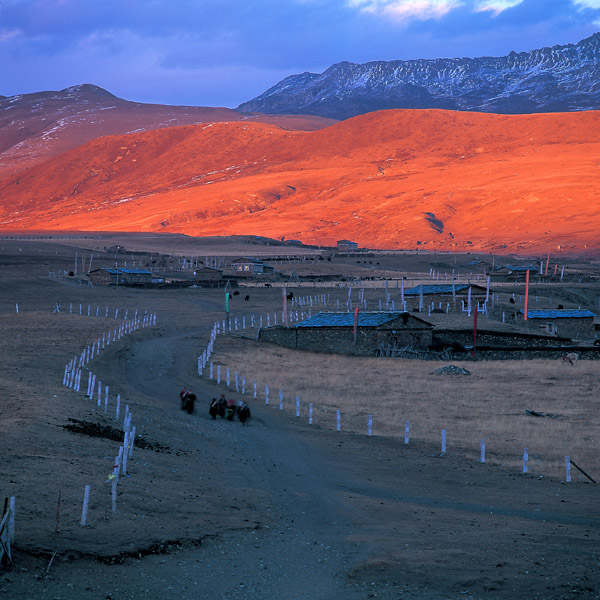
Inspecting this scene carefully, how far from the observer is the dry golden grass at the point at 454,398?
2675cm

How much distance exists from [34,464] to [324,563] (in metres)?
6.59

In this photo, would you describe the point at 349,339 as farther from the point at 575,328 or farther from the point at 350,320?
the point at 575,328

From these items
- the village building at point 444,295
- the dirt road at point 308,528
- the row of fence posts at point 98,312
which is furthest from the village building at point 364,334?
the dirt road at point 308,528

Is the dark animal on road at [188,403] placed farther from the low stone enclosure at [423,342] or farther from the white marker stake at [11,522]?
the low stone enclosure at [423,342]

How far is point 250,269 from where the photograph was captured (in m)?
106

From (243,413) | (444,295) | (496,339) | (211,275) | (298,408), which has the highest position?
(444,295)

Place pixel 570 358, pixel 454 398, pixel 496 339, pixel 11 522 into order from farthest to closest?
pixel 496 339 → pixel 570 358 → pixel 454 398 → pixel 11 522

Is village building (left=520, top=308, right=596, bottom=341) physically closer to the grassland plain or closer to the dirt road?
the grassland plain

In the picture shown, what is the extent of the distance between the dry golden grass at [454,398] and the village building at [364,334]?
1041mm

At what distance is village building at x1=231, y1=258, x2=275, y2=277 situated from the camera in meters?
105

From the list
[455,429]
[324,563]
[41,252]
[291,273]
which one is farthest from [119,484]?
[41,252]

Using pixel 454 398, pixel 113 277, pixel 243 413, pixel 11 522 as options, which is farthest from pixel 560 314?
pixel 113 277

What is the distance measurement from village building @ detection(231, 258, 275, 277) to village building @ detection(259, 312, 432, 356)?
55185 millimetres

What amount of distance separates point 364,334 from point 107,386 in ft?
61.8
